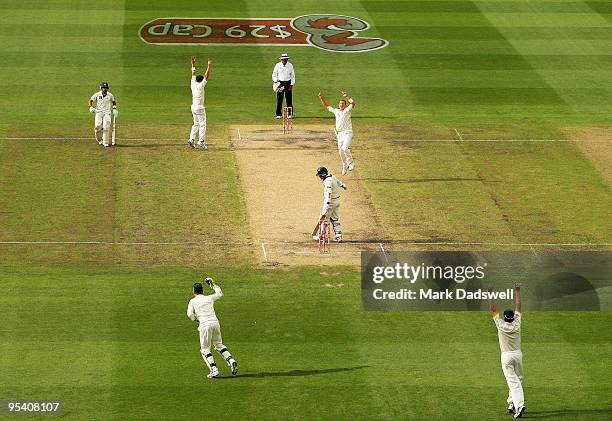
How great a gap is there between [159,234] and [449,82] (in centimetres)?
1563

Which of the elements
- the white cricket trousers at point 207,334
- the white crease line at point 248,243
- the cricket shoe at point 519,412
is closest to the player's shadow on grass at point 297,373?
the white cricket trousers at point 207,334

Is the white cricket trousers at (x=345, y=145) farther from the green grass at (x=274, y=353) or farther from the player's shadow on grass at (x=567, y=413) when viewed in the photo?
the player's shadow on grass at (x=567, y=413)

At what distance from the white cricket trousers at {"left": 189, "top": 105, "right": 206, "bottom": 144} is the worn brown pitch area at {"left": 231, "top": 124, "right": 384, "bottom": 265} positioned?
43.5 inches

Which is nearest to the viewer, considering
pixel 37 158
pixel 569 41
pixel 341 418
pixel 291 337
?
pixel 341 418

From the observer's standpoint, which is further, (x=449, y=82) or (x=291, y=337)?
(x=449, y=82)

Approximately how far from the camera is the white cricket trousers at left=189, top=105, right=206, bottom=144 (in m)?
37.2

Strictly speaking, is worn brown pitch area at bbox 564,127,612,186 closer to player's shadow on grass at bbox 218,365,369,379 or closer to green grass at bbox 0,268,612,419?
green grass at bbox 0,268,612,419

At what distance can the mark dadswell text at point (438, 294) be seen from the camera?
A: 27844 millimetres

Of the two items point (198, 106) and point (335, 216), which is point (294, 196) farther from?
point (198, 106)

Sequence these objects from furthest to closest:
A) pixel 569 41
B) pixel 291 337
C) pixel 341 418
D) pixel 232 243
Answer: pixel 569 41 < pixel 232 243 < pixel 291 337 < pixel 341 418

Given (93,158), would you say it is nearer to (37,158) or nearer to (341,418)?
(37,158)

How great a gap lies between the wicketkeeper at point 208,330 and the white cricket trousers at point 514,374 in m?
4.61

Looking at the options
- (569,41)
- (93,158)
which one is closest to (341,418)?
(93,158)

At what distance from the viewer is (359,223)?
32.3m
